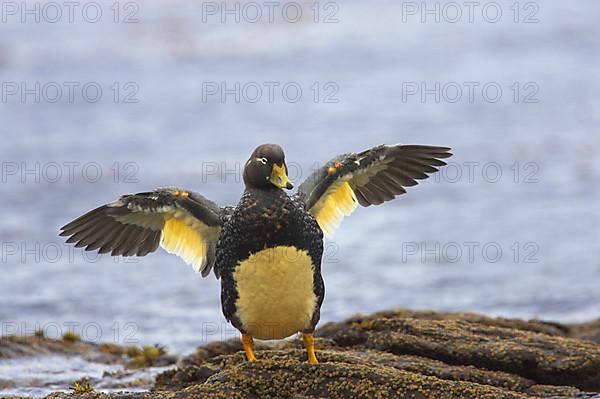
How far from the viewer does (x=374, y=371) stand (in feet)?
22.5

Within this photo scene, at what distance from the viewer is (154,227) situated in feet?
27.1

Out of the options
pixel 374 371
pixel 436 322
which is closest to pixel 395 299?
pixel 436 322

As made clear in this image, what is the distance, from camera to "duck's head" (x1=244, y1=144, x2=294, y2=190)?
22.9 ft

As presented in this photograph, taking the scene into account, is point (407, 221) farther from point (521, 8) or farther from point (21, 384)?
point (521, 8)

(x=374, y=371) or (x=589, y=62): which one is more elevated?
(x=589, y=62)

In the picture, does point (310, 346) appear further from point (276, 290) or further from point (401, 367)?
point (401, 367)

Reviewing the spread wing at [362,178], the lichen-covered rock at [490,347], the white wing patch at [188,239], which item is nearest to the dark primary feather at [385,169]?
the spread wing at [362,178]

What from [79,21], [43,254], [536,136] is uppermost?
[79,21]

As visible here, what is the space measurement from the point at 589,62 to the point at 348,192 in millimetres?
19354

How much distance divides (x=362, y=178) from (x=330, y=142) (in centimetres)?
1174

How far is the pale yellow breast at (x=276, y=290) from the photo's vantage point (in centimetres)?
680

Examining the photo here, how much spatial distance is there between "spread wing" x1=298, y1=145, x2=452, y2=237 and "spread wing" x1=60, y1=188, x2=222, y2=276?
0.77 meters

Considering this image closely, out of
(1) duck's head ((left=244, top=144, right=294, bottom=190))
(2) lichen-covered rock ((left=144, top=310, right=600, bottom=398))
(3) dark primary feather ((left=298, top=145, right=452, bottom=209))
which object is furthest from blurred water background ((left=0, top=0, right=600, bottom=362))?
(1) duck's head ((left=244, top=144, right=294, bottom=190))

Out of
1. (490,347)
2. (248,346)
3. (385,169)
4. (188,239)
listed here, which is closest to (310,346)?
(248,346)
